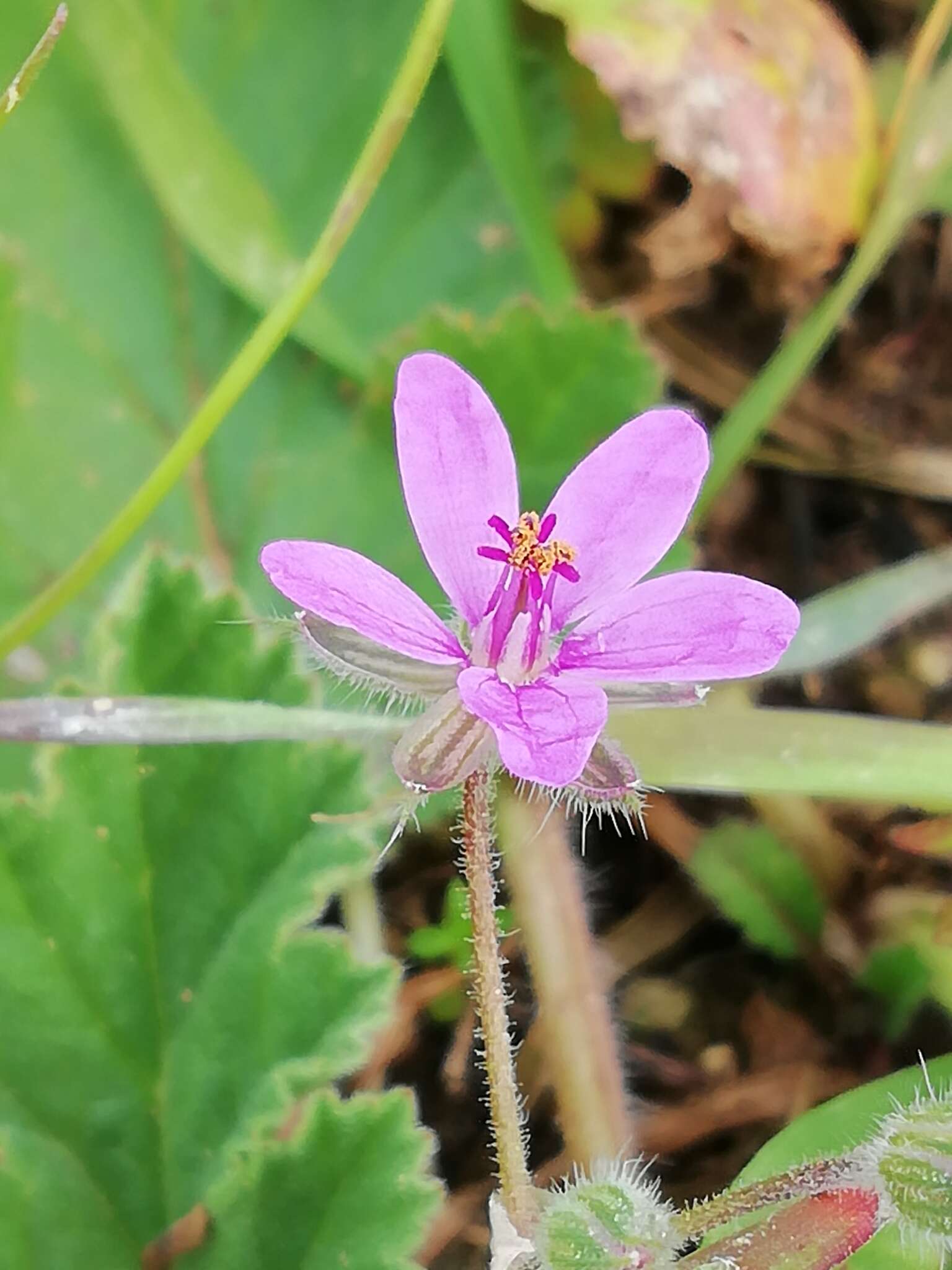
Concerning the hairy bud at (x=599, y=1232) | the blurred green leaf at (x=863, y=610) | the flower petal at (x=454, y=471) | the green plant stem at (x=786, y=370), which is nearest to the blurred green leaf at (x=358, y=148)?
the green plant stem at (x=786, y=370)

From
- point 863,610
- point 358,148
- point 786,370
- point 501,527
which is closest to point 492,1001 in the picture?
point 501,527

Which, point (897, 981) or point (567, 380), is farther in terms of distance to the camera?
point (567, 380)

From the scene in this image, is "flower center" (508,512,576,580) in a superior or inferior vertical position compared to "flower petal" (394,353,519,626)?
inferior

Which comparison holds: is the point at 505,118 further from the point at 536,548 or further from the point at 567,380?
the point at 536,548

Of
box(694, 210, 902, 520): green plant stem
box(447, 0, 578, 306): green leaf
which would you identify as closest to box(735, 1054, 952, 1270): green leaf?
box(694, 210, 902, 520): green plant stem

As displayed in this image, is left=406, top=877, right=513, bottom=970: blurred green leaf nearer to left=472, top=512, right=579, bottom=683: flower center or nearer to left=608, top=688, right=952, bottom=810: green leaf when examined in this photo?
left=608, top=688, right=952, bottom=810: green leaf
